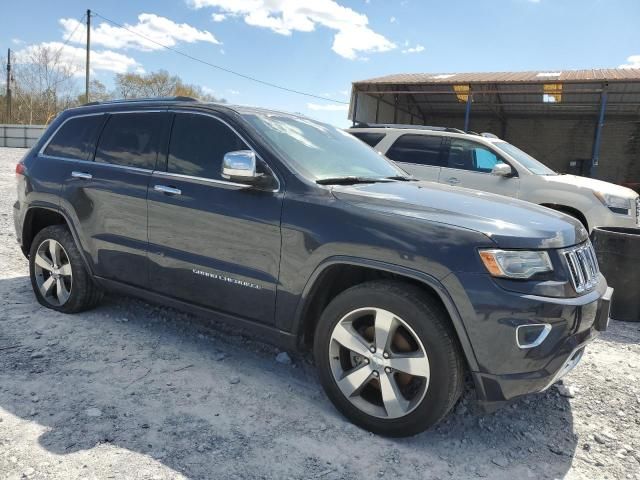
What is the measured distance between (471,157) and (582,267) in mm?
5107

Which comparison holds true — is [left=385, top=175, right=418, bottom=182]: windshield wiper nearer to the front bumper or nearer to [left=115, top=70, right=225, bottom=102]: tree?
the front bumper

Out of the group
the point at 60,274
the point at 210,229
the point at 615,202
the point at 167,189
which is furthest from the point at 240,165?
the point at 615,202

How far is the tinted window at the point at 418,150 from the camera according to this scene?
7691 millimetres

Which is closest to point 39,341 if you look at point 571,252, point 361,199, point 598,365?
point 361,199

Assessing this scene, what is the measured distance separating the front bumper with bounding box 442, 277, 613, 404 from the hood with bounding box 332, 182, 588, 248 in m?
0.27

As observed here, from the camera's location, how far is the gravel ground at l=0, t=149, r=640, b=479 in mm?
2424

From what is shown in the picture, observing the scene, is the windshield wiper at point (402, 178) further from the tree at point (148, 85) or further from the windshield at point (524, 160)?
the tree at point (148, 85)

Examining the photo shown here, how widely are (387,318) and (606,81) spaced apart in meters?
16.9

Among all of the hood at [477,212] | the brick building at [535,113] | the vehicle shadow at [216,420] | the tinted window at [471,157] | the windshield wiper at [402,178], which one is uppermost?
the brick building at [535,113]

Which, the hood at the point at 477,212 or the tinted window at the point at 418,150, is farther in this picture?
the tinted window at the point at 418,150

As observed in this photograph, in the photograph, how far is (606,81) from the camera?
1600 centimetres

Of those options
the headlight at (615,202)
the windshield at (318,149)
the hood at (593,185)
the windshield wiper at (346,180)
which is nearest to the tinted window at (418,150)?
the hood at (593,185)

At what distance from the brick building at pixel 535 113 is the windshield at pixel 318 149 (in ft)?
52.6

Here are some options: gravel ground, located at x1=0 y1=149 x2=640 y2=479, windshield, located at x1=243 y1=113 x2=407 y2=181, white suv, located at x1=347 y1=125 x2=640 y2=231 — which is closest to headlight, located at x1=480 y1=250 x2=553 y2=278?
gravel ground, located at x1=0 y1=149 x2=640 y2=479
